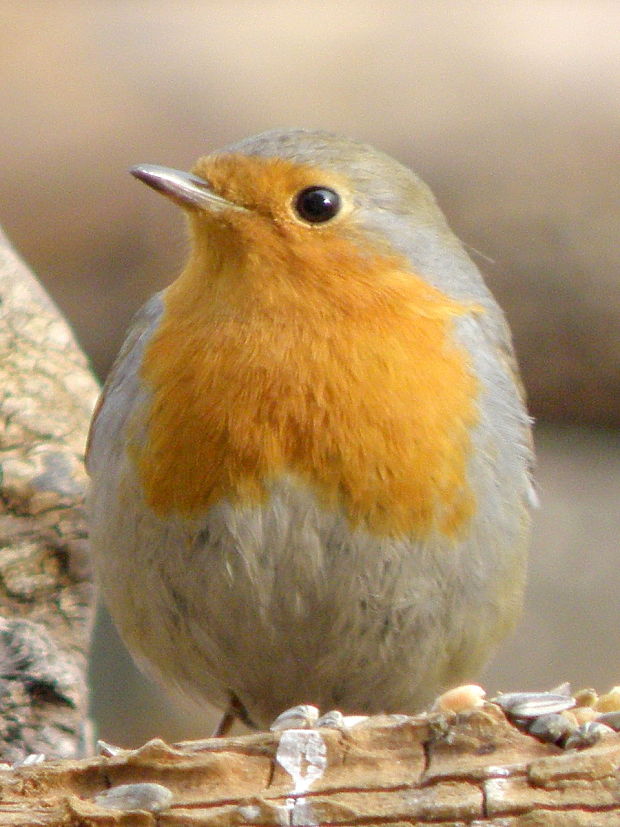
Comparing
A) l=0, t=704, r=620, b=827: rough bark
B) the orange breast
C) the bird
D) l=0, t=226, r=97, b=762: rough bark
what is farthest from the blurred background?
l=0, t=704, r=620, b=827: rough bark

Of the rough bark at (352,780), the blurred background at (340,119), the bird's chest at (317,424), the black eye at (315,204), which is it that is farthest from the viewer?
the blurred background at (340,119)

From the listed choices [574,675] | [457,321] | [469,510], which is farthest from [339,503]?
[574,675]

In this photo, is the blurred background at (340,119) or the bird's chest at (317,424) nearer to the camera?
the bird's chest at (317,424)

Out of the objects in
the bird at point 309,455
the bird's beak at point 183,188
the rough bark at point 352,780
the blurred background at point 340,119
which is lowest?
the rough bark at point 352,780

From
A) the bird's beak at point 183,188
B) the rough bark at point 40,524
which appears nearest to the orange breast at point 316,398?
the bird's beak at point 183,188

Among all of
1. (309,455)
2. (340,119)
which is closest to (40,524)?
(309,455)

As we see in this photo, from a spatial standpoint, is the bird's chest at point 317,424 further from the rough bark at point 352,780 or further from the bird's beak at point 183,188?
the rough bark at point 352,780
